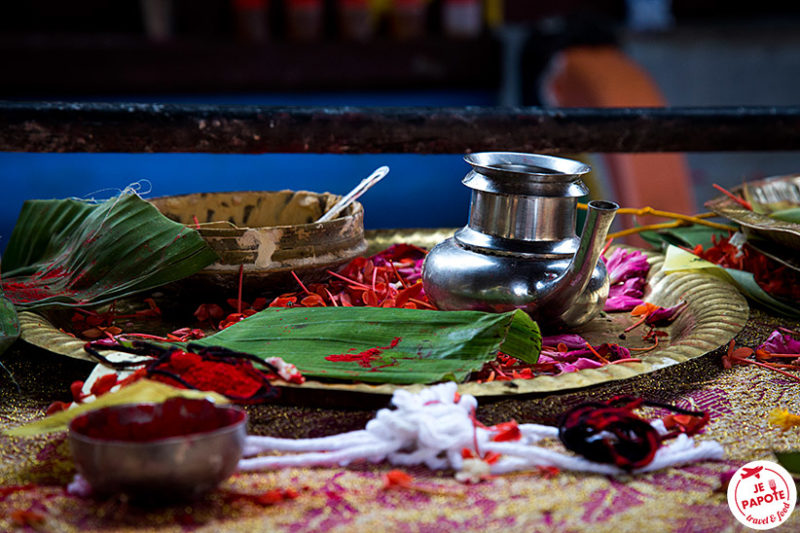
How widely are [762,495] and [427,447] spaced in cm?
26

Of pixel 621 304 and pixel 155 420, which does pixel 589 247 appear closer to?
pixel 621 304

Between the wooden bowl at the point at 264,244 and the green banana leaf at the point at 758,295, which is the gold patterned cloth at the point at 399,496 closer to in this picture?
the wooden bowl at the point at 264,244

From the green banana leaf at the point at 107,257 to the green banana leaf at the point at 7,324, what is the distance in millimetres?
52

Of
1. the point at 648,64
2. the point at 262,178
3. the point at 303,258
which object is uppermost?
the point at 648,64

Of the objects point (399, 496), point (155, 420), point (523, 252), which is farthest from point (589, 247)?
point (155, 420)

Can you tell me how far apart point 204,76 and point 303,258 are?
2.97 meters

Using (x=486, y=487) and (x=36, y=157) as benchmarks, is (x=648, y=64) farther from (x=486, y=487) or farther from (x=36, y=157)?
(x=486, y=487)

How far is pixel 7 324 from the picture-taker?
845mm

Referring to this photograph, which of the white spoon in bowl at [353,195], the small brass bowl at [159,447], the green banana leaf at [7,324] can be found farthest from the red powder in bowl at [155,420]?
the white spoon in bowl at [353,195]

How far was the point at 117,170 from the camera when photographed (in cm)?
352

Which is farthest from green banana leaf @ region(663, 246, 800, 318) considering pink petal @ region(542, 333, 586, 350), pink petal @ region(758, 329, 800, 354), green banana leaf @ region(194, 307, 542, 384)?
green banana leaf @ region(194, 307, 542, 384)

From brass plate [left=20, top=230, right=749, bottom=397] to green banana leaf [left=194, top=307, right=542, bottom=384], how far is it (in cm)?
2

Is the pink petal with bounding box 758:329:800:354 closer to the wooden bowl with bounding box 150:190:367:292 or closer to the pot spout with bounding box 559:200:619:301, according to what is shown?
the pot spout with bounding box 559:200:619:301

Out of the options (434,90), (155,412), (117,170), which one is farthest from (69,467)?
(434,90)
